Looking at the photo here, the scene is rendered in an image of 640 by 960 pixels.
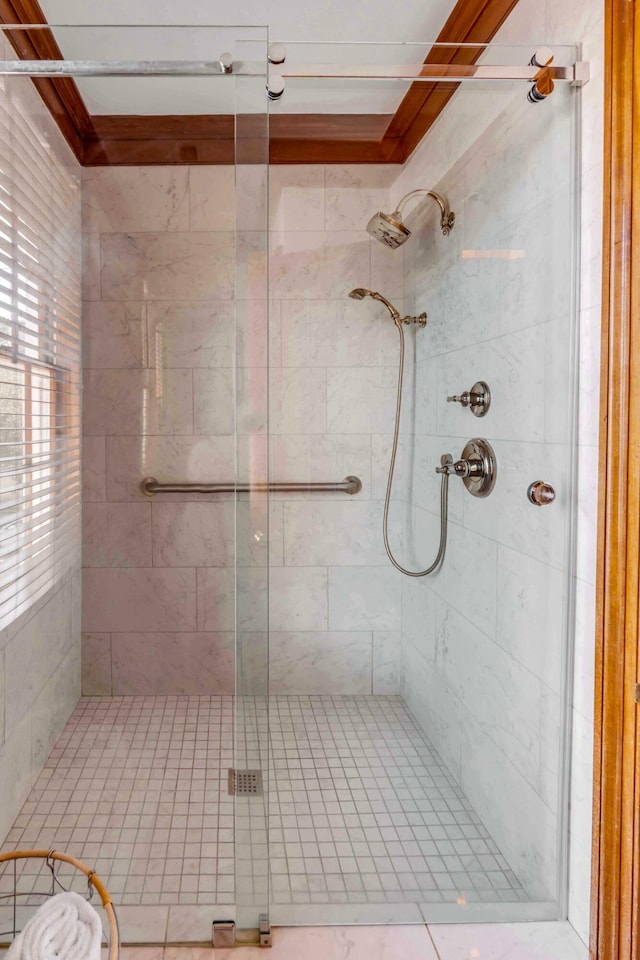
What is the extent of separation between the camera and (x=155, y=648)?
4.66 ft

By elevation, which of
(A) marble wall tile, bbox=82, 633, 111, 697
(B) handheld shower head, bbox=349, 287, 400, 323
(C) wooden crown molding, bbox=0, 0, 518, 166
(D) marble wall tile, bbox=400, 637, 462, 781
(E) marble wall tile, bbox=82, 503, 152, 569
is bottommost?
(D) marble wall tile, bbox=400, 637, 462, 781

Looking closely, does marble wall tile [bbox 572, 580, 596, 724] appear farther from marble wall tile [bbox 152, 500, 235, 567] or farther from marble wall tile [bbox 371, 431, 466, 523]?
marble wall tile [bbox 152, 500, 235, 567]

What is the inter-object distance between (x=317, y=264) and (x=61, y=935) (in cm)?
139

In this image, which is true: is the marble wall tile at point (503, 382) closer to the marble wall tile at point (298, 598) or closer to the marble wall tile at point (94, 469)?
the marble wall tile at point (298, 598)

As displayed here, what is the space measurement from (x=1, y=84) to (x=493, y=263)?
1.18m

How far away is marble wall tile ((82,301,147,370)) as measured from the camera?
1.37 m

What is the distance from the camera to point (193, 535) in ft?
4.64

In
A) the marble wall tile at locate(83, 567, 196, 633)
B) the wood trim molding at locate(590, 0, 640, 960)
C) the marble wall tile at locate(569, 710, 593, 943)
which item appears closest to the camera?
the wood trim molding at locate(590, 0, 640, 960)

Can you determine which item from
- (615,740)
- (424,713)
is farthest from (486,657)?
(615,740)

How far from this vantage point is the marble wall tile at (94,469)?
139 centimetres

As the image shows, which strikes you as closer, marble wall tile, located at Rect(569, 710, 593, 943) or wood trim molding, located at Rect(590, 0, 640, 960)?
wood trim molding, located at Rect(590, 0, 640, 960)

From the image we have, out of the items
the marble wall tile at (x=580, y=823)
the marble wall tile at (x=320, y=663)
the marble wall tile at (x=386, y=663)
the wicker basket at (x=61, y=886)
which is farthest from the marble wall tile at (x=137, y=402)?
the marble wall tile at (x=580, y=823)

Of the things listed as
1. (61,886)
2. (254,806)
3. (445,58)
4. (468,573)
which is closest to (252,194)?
(445,58)

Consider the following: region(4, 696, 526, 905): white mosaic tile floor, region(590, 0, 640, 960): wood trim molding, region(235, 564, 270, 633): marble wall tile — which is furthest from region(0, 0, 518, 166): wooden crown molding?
region(4, 696, 526, 905): white mosaic tile floor
